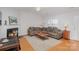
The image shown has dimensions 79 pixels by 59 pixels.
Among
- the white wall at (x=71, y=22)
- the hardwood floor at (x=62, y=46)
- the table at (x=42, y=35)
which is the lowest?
the hardwood floor at (x=62, y=46)

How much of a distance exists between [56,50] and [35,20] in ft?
1.87

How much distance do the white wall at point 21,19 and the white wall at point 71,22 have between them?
19 centimetres

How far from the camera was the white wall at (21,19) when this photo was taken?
173 cm

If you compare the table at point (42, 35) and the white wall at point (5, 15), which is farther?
the table at point (42, 35)

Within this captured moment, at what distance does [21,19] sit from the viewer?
1781 millimetres

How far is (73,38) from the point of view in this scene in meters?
1.82

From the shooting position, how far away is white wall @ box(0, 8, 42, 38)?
1.73m

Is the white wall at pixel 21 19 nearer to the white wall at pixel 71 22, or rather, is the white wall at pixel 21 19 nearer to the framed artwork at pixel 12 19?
the framed artwork at pixel 12 19

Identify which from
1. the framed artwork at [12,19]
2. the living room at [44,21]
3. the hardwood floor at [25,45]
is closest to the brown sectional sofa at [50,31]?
the living room at [44,21]

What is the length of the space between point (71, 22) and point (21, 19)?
768 millimetres

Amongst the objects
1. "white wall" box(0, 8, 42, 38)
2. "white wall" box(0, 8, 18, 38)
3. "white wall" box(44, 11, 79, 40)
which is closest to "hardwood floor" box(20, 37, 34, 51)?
"white wall" box(0, 8, 42, 38)

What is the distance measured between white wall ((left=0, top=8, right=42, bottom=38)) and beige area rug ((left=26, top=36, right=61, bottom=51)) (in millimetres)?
165

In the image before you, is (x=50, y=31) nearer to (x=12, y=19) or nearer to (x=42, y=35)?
(x=42, y=35)
